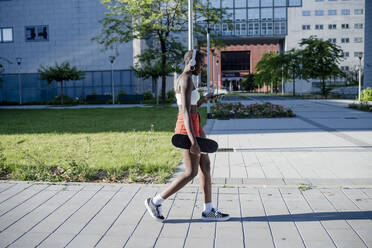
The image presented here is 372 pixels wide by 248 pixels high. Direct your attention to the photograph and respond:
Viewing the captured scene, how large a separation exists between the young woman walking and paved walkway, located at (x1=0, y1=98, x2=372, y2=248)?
5.8 inches

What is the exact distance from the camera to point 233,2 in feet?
225

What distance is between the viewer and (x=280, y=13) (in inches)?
2766

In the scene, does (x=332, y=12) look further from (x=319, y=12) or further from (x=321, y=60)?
(x=321, y=60)

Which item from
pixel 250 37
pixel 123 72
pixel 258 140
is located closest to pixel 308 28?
pixel 250 37

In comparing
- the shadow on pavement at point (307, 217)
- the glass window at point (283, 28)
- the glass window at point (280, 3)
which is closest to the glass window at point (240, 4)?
the glass window at point (280, 3)

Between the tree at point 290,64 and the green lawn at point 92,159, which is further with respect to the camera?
the tree at point 290,64

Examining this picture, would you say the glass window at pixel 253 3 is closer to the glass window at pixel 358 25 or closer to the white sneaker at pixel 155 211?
the glass window at pixel 358 25

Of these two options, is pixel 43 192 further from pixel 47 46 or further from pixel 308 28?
pixel 308 28

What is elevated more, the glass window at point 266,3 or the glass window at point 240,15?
the glass window at point 266,3

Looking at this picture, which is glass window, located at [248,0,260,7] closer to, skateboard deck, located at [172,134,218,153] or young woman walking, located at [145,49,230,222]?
young woman walking, located at [145,49,230,222]

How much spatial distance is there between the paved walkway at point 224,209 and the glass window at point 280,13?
67059 mm

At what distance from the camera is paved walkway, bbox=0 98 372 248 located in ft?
12.5

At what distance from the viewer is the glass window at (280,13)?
69.8 meters

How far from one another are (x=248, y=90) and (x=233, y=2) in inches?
1461
